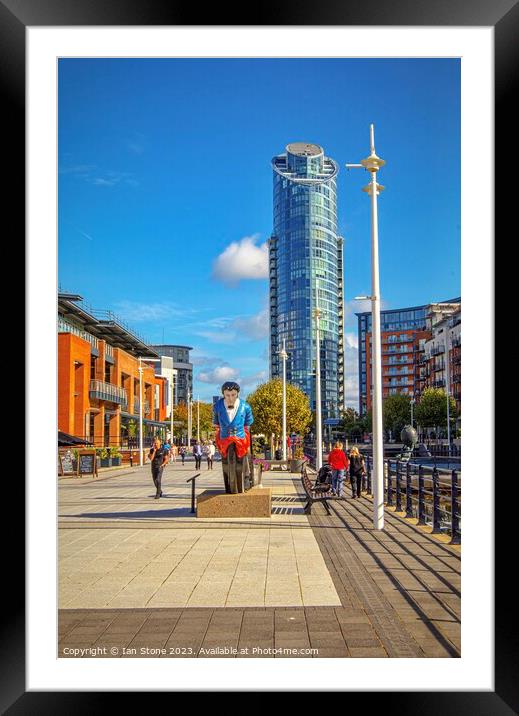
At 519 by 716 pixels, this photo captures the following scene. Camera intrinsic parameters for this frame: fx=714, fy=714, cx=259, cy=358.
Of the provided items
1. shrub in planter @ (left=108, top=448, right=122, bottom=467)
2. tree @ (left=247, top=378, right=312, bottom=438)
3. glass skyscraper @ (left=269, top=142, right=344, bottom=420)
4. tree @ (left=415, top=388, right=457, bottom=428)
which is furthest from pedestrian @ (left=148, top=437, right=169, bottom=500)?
tree @ (left=415, top=388, right=457, bottom=428)

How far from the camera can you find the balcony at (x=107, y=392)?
4375 centimetres

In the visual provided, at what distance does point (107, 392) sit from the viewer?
150ft

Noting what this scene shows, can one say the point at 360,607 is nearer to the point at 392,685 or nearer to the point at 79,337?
the point at 392,685

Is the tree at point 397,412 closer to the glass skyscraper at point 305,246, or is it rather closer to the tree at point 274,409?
the glass skyscraper at point 305,246

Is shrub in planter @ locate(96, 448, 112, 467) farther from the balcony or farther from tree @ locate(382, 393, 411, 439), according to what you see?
tree @ locate(382, 393, 411, 439)

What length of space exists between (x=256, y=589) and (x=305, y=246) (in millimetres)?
31477

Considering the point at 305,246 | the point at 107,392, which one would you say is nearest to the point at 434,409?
the point at 107,392

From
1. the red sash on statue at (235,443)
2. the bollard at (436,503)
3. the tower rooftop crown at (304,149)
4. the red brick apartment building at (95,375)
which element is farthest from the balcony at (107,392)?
the bollard at (436,503)

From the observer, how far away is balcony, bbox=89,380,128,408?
43.8m

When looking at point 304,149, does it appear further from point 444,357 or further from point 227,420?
point 444,357
